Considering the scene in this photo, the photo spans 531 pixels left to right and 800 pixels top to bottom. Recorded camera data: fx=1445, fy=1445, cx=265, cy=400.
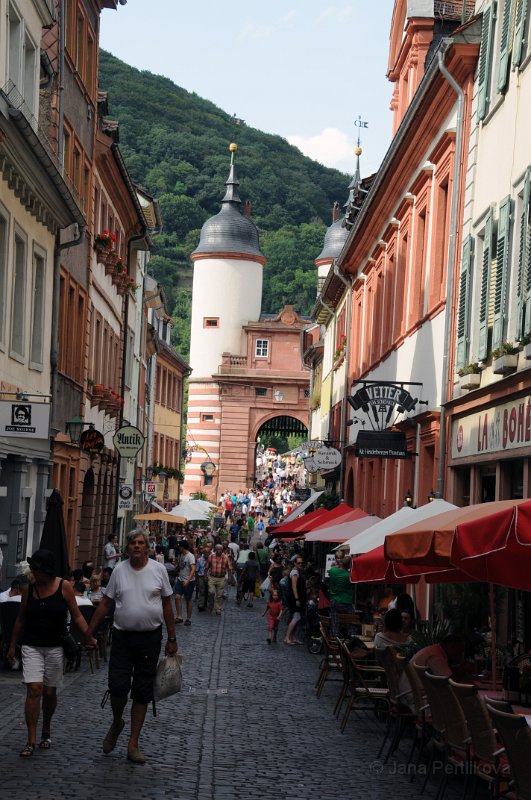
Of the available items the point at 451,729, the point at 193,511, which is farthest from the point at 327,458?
A: the point at 451,729

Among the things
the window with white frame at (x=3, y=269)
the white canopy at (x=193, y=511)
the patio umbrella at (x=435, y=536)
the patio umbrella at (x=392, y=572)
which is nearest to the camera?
the patio umbrella at (x=435, y=536)

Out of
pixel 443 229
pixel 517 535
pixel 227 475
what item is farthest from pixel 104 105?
pixel 227 475

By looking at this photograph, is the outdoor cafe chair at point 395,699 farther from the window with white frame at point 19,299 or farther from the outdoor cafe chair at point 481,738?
the window with white frame at point 19,299

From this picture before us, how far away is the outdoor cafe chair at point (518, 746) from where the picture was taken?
7.46 meters

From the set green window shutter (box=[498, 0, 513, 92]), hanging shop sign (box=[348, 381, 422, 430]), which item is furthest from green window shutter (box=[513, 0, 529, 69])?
hanging shop sign (box=[348, 381, 422, 430])

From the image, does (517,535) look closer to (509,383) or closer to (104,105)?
(509,383)

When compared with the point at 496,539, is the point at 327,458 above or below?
above

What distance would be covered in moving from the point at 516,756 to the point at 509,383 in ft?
25.6

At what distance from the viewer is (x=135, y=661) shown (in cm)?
1066

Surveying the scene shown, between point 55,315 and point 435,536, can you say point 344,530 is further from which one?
point 435,536

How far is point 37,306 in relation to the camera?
23188 millimetres

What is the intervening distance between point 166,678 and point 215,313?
7402 cm

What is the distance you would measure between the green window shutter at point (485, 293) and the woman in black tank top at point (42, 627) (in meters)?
7.14

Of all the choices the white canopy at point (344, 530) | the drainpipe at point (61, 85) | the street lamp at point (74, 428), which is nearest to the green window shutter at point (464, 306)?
the white canopy at point (344, 530)
